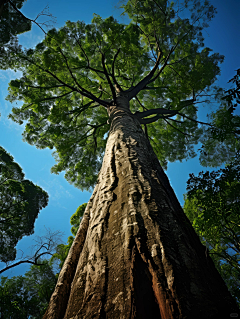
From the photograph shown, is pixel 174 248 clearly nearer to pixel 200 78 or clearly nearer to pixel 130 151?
pixel 130 151

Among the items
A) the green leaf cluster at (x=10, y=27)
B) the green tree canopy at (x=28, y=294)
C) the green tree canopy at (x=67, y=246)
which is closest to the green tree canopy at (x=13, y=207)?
the green tree canopy at (x=28, y=294)

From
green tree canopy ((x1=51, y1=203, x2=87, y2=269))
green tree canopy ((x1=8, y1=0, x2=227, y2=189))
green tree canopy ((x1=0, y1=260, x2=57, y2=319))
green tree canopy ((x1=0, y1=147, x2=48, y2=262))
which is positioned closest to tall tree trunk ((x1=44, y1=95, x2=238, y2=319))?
green tree canopy ((x1=8, y1=0, x2=227, y2=189))

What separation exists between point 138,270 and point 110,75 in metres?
6.23

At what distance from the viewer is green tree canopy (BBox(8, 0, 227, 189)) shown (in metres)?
5.98

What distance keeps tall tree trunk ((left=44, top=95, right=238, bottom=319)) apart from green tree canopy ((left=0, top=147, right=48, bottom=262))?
894 centimetres

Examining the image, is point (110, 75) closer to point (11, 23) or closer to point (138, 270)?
point (11, 23)

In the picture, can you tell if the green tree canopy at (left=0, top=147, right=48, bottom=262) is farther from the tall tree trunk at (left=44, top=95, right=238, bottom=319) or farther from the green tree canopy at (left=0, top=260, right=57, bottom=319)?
the tall tree trunk at (left=44, top=95, right=238, bottom=319)

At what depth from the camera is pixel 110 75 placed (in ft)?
19.6

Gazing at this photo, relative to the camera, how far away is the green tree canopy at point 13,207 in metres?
8.51

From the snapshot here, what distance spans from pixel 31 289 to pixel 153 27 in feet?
38.2

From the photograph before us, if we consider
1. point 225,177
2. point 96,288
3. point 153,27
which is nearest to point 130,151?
point 225,177

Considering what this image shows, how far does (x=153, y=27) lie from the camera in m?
6.13

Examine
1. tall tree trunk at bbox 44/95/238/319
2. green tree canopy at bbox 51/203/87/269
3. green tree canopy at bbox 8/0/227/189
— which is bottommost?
tall tree trunk at bbox 44/95/238/319

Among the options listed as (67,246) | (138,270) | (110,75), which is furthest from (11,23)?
(67,246)
